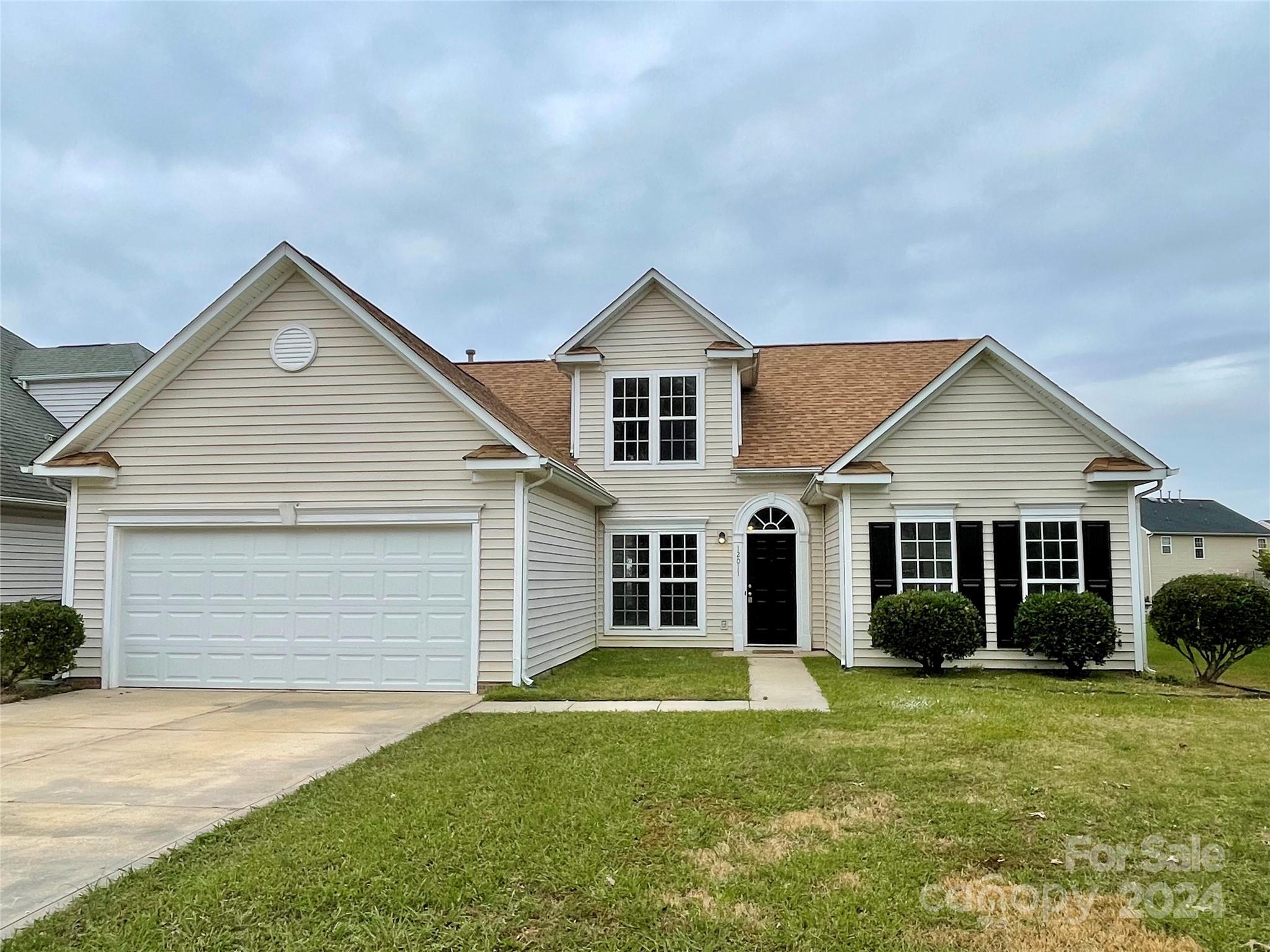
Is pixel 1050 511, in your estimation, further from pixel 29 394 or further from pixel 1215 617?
pixel 29 394

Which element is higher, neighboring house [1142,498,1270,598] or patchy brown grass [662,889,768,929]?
neighboring house [1142,498,1270,598]

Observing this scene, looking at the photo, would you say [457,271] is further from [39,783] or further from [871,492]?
[39,783]

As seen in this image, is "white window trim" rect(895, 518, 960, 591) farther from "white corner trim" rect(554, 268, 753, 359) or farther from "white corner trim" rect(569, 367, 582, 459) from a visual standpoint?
"white corner trim" rect(569, 367, 582, 459)

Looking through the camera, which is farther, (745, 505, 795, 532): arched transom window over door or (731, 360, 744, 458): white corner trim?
(731, 360, 744, 458): white corner trim

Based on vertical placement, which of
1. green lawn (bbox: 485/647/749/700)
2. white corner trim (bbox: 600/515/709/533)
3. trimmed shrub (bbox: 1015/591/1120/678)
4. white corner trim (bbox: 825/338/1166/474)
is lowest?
green lawn (bbox: 485/647/749/700)

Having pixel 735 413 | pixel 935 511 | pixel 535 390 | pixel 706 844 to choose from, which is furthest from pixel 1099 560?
pixel 535 390

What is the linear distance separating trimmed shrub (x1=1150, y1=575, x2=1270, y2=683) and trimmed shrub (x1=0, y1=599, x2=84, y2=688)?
14.8 meters

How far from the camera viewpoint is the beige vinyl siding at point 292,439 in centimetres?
1083

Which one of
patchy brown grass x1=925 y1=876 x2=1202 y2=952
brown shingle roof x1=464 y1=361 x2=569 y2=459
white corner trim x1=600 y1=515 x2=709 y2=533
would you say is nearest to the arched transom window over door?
white corner trim x1=600 y1=515 x2=709 y2=533

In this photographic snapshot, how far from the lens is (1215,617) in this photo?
10.8m

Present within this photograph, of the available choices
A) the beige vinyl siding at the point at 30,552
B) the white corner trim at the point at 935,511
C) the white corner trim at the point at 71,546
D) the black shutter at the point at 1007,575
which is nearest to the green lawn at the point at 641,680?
the white corner trim at the point at 935,511

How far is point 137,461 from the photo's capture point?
1137cm

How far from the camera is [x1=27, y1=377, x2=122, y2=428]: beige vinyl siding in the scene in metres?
18.6

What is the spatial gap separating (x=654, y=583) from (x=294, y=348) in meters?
7.87
